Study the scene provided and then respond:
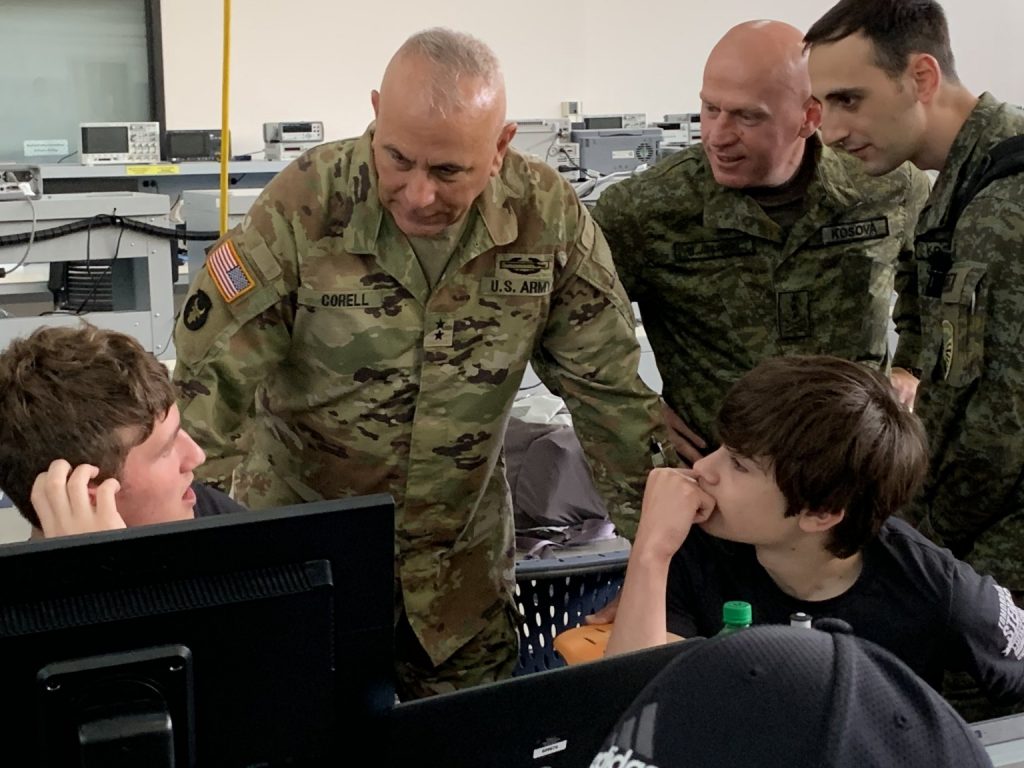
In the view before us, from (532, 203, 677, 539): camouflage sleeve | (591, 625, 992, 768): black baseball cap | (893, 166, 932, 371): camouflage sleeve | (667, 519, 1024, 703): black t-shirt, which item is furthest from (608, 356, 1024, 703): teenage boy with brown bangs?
(591, 625, 992, 768): black baseball cap

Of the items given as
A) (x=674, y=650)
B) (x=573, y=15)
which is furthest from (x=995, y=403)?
(x=573, y=15)

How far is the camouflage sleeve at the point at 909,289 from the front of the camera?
6.50 feet

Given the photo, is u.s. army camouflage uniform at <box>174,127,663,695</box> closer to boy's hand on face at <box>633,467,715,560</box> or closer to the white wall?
boy's hand on face at <box>633,467,715,560</box>

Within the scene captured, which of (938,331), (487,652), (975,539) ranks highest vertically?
(938,331)

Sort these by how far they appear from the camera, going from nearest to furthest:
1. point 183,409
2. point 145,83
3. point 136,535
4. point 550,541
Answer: point 136,535 < point 183,409 < point 550,541 < point 145,83

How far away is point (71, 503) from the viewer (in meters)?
1.13

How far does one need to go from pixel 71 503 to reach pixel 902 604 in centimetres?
97

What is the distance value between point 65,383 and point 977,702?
1242 millimetres

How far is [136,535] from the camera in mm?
761

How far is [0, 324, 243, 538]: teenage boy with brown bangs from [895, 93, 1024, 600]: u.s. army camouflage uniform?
0.99m

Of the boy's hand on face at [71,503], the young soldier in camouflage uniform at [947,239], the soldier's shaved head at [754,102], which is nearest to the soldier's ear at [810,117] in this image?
the soldier's shaved head at [754,102]

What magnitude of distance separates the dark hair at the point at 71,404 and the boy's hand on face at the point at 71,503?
9 centimetres

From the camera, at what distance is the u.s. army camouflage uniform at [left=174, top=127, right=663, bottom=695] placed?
5.15 ft

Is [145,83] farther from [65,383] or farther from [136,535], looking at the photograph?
[136,535]
